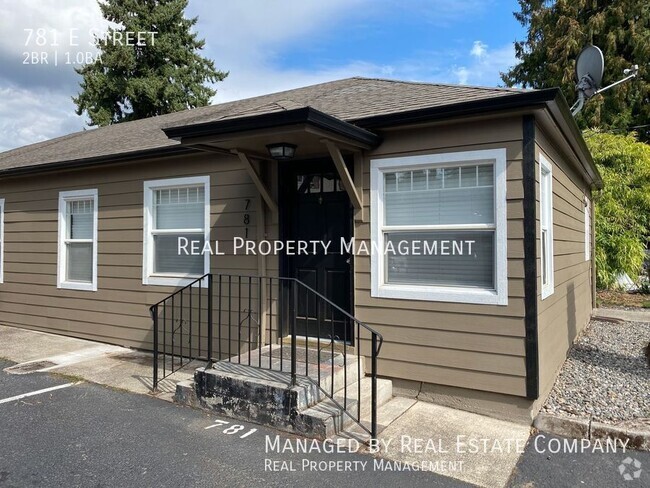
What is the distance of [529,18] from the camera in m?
21.6

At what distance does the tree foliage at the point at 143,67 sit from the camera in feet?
71.3

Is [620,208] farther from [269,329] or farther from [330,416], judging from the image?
[330,416]

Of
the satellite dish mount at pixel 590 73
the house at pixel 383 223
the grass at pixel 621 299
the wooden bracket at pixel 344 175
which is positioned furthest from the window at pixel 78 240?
the grass at pixel 621 299

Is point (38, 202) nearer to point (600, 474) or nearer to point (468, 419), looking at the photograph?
point (468, 419)

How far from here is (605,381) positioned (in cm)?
475

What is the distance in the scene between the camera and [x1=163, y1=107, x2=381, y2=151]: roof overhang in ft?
12.1

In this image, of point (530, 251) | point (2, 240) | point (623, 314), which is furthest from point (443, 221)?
point (2, 240)

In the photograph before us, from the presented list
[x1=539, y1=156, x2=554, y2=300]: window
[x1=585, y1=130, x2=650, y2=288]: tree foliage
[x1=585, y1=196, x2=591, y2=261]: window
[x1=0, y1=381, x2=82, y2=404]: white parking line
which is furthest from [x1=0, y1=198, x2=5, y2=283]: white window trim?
[x1=585, y1=130, x2=650, y2=288]: tree foliage

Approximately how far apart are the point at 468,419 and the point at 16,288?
7.52m

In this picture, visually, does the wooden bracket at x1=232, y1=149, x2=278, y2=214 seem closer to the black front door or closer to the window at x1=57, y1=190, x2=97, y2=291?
the black front door

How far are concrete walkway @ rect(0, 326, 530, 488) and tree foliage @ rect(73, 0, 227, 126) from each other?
18.9 meters

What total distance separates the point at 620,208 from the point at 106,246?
1229 cm

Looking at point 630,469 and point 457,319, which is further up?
point 457,319

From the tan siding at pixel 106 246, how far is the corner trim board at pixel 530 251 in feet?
9.34
